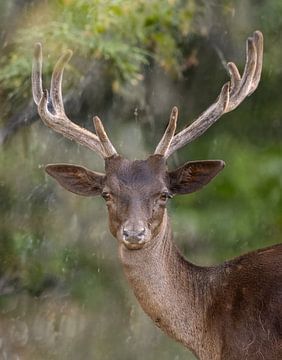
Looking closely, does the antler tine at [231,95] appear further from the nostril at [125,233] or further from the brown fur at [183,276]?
the nostril at [125,233]

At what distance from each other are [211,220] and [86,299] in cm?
157

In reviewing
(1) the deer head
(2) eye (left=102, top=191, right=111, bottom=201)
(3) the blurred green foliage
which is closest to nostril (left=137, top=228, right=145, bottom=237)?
(1) the deer head

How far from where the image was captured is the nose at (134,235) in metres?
7.41

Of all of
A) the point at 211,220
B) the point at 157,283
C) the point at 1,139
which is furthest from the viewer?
the point at 211,220

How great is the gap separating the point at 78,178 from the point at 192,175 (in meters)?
0.78

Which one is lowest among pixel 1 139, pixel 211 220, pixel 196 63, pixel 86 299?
pixel 86 299

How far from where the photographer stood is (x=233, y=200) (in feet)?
40.8

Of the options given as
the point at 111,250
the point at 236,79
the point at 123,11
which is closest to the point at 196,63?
the point at 123,11

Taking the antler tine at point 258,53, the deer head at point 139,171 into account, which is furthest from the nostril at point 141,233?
the antler tine at point 258,53

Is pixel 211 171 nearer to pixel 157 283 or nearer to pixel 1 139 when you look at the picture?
pixel 157 283

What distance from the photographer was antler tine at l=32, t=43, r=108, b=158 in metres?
8.16

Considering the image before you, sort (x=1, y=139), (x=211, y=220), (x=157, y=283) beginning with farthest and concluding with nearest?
(x=211, y=220)
(x=1, y=139)
(x=157, y=283)

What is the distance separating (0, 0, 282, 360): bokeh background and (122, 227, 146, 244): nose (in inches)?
164

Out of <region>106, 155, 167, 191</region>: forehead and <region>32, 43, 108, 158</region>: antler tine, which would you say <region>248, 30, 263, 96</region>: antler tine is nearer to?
<region>106, 155, 167, 191</region>: forehead
